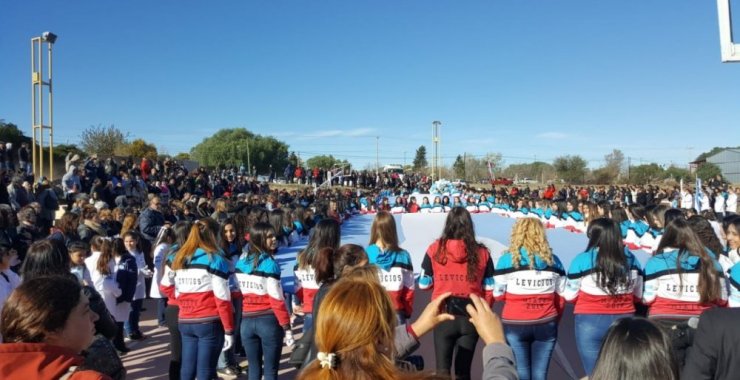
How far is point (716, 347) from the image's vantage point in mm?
2074

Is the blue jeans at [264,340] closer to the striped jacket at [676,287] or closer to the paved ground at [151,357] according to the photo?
the paved ground at [151,357]

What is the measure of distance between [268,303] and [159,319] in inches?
148

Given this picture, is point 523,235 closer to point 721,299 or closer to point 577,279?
point 577,279

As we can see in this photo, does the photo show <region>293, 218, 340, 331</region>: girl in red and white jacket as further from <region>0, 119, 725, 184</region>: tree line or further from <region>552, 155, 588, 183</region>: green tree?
<region>552, 155, 588, 183</region>: green tree

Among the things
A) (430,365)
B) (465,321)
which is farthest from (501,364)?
(430,365)

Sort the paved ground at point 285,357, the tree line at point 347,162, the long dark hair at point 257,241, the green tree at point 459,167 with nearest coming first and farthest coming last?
the long dark hair at point 257,241 < the paved ground at point 285,357 < the tree line at point 347,162 < the green tree at point 459,167

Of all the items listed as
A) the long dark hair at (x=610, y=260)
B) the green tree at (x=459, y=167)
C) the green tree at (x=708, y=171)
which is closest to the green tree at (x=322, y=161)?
the green tree at (x=459, y=167)

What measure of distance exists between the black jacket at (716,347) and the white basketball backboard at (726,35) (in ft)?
14.6

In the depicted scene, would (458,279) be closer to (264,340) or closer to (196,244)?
(264,340)

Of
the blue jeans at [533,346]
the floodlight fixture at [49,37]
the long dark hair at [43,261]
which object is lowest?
the blue jeans at [533,346]

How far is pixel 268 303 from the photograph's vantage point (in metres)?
4.18

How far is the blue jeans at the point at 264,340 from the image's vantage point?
13.7 feet

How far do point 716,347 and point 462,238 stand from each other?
2.11 metres

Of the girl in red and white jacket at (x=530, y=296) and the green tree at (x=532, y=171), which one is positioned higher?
the green tree at (x=532, y=171)
